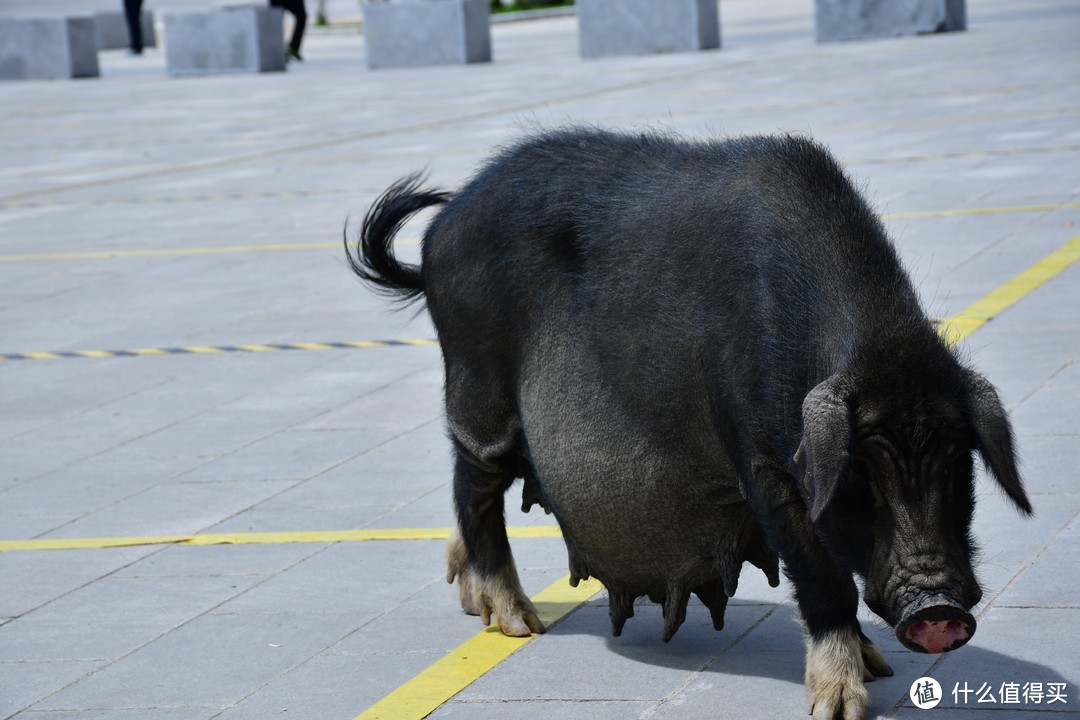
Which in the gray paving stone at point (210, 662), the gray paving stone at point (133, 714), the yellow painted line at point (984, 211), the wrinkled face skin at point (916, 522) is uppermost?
the wrinkled face skin at point (916, 522)

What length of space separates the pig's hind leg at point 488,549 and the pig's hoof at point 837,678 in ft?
3.78

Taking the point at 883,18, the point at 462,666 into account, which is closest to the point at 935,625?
the point at 462,666

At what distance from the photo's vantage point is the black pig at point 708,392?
4.21 meters

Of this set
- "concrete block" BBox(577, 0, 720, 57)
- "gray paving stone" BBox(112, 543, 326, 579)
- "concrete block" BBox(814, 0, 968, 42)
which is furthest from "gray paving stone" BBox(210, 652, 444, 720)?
"concrete block" BBox(577, 0, 720, 57)

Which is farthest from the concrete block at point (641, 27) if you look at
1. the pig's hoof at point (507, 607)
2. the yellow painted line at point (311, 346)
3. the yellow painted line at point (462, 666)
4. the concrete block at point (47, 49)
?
the pig's hoof at point (507, 607)

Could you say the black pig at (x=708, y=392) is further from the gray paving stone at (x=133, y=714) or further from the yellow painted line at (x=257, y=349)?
the yellow painted line at (x=257, y=349)

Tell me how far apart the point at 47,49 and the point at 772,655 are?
110 feet

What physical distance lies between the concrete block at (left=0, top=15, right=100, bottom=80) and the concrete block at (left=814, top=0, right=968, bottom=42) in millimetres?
14764

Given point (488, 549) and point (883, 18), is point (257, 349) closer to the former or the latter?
point (488, 549)

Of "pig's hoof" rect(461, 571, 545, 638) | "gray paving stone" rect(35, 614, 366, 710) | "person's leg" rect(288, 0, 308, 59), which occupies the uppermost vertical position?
"person's leg" rect(288, 0, 308, 59)

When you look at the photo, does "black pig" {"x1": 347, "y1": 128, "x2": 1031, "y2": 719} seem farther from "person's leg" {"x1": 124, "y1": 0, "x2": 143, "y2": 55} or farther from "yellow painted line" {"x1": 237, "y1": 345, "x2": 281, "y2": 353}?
"person's leg" {"x1": 124, "y1": 0, "x2": 143, "y2": 55}

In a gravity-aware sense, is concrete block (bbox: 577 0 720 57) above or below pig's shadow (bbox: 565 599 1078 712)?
above

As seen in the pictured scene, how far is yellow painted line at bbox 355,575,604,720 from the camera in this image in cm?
499

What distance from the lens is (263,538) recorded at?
6.73m
